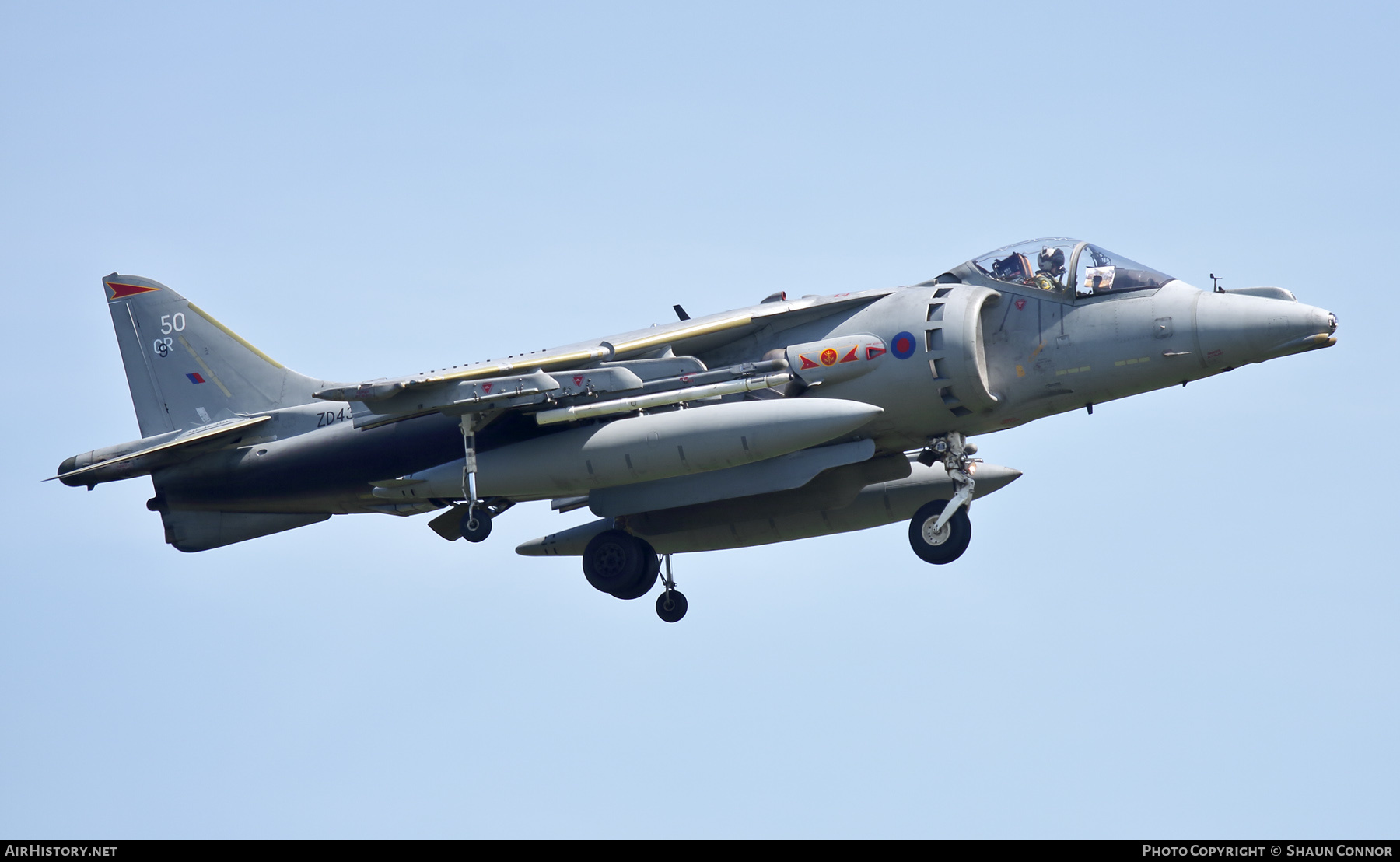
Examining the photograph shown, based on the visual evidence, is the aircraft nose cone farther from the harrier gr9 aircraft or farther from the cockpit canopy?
the cockpit canopy

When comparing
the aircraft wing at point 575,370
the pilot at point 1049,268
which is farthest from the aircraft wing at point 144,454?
the pilot at point 1049,268

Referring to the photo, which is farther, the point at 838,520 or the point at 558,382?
the point at 838,520

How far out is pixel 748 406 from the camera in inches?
677

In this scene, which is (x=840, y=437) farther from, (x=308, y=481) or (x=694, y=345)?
(x=308, y=481)

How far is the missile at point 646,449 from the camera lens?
16969 millimetres

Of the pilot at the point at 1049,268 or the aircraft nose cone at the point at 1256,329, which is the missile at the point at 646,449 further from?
the aircraft nose cone at the point at 1256,329

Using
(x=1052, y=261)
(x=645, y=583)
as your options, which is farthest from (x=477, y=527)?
(x=1052, y=261)

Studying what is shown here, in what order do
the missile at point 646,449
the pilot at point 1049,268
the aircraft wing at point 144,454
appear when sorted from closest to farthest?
the missile at point 646,449 → the pilot at point 1049,268 → the aircraft wing at point 144,454

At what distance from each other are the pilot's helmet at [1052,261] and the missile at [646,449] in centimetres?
266

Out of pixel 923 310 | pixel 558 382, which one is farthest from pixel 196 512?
pixel 923 310

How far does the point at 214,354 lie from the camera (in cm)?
2073

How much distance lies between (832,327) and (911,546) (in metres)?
2.63

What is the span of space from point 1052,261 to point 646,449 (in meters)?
4.97

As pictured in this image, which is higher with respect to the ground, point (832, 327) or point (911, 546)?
point (832, 327)
